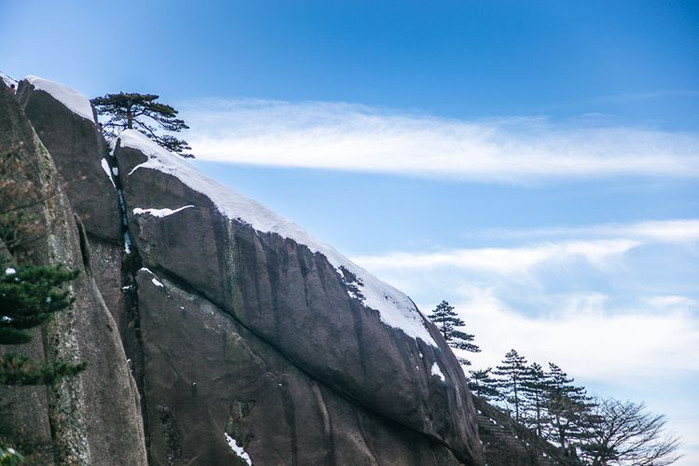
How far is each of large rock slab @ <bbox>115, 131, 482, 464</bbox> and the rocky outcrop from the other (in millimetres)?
5819

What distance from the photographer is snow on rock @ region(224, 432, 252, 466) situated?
19.8 meters

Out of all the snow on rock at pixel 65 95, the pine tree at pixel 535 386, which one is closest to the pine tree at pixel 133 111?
the snow on rock at pixel 65 95

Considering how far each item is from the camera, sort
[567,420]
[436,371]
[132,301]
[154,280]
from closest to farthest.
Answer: [154,280]
[132,301]
[436,371]
[567,420]

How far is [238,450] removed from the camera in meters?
19.9

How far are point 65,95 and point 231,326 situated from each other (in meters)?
9.73

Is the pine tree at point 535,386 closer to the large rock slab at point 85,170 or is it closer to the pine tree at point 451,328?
the pine tree at point 451,328

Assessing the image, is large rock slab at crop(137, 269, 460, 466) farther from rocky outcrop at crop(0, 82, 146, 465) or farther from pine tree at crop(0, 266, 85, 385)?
pine tree at crop(0, 266, 85, 385)

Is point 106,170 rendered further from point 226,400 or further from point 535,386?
point 535,386

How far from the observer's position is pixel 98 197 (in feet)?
71.3

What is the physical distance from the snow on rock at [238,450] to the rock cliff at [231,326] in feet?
0.13

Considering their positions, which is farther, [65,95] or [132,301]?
[65,95]

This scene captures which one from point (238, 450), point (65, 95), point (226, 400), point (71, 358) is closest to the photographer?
point (71, 358)

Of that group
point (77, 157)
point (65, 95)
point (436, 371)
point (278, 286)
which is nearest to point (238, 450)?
point (278, 286)

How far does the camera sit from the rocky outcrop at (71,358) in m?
12.3
